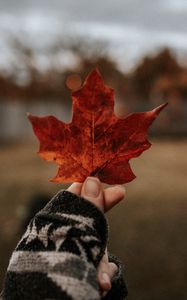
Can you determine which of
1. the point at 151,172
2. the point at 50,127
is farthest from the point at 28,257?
the point at 151,172

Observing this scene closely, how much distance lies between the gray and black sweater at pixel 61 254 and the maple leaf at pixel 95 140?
72 millimetres

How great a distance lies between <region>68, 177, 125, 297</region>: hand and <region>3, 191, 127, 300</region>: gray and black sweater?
20 mm

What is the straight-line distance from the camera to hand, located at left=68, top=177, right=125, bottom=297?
0.89 meters

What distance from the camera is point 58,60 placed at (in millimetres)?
31453

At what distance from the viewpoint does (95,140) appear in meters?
0.93

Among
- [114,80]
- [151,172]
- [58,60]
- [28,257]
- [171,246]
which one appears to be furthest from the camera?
[114,80]

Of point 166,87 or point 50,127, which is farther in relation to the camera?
point 166,87

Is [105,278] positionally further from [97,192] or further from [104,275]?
[97,192]

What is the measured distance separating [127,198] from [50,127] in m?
8.28

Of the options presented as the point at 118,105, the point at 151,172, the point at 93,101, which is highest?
the point at 93,101

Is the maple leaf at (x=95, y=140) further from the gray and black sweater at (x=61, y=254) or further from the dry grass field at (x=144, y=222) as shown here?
the dry grass field at (x=144, y=222)

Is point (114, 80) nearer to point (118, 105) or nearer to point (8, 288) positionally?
Result: point (118, 105)

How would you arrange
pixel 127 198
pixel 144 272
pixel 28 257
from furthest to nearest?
pixel 127 198 < pixel 144 272 < pixel 28 257

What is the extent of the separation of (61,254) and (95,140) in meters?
0.21
